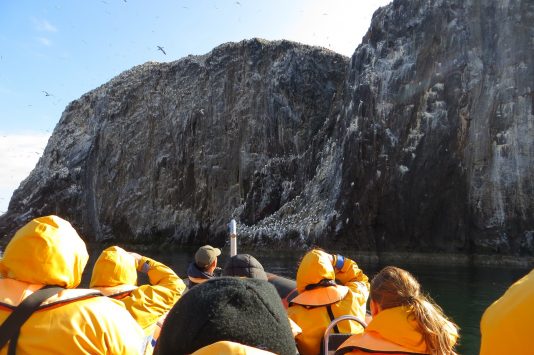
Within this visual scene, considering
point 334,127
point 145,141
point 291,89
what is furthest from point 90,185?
point 334,127

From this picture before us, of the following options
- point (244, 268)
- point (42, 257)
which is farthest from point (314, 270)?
point (42, 257)

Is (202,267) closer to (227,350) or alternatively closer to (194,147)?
(227,350)

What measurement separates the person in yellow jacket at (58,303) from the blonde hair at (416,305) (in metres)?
1.54

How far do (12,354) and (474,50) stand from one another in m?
35.9

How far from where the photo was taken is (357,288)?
16.6 ft

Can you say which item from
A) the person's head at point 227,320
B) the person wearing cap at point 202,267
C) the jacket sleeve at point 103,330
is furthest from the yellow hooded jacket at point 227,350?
the person wearing cap at point 202,267

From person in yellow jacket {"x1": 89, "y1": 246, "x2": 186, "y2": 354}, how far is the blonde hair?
1699 mm

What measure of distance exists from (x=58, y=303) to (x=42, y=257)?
26cm

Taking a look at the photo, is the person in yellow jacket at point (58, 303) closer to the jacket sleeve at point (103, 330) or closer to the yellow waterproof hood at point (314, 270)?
the jacket sleeve at point (103, 330)

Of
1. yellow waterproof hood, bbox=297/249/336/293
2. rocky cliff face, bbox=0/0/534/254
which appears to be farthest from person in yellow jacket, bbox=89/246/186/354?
rocky cliff face, bbox=0/0/534/254

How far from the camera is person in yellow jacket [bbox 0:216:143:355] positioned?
2.20 metres

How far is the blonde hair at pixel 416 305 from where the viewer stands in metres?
2.96

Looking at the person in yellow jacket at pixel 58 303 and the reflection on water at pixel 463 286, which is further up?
the person in yellow jacket at pixel 58 303

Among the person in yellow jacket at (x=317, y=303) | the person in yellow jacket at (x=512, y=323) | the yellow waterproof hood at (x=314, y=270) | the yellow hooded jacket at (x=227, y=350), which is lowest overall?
the person in yellow jacket at (x=317, y=303)
